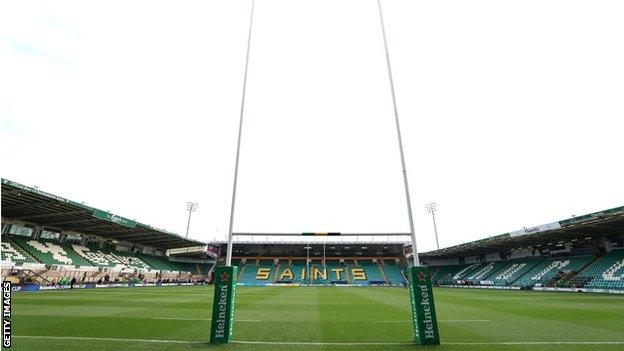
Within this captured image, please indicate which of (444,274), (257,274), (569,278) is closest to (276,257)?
(257,274)

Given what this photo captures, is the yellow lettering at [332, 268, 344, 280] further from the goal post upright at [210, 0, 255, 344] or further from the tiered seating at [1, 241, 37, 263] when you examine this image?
the goal post upright at [210, 0, 255, 344]

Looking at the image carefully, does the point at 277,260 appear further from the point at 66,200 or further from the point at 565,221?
the point at 565,221

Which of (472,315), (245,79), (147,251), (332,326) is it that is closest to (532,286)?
(472,315)

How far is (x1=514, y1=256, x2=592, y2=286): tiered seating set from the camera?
39.6 metres

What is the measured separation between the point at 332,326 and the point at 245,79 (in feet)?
31.2

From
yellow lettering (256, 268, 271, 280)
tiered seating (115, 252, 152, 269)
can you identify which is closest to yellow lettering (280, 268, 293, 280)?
yellow lettering (256, 268, 271, 280)

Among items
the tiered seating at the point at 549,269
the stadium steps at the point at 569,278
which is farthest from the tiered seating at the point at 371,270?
the stadium steps at the point at 569,278

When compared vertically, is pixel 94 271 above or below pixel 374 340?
above

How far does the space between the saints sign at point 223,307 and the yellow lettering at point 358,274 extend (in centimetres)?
5959

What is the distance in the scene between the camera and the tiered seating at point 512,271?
45.8 meters

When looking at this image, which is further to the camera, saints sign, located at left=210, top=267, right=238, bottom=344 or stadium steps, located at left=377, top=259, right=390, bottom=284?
stadium steps, located at left=377, top=259, right=390, bottom=284

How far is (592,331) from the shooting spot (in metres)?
11.2

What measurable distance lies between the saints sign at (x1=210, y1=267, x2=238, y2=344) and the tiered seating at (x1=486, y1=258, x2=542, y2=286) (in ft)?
157

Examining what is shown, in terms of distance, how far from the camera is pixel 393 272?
225 ft
